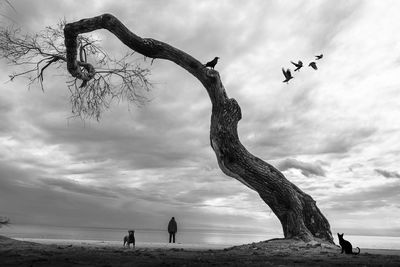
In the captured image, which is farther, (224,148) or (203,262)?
(224,148)

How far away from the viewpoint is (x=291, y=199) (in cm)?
1373

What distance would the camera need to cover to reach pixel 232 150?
13398mm

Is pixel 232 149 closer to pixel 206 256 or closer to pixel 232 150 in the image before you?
pixel 232 150

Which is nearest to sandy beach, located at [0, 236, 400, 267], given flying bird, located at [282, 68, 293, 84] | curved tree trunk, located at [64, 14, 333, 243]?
curved tree trunk, located at [64, 14, 333, 243]

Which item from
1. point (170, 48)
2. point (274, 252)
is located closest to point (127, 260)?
point (274, 252)

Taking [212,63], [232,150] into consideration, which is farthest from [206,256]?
[212,63]

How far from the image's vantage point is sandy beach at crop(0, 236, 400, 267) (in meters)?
7.86

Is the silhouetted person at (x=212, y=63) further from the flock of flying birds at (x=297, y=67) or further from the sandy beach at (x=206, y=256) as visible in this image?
the sandy beach at (x=206, y=256)

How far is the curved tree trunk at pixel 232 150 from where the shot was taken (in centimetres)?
1346

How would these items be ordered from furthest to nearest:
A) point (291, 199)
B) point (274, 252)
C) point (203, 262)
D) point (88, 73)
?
point (88, 73)
point (291, 199)
point (274, 252)
point (203, 262)

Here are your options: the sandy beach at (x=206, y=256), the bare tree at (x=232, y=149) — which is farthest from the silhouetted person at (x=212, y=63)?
the sandy beach at (x=206, y=256)

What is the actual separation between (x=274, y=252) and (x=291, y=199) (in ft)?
9.80

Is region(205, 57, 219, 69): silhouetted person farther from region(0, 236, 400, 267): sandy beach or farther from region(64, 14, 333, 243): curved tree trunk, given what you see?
region(0, 236, 400, 267): sandy beach

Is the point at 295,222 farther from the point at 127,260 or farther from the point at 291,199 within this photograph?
the point at 127,260
